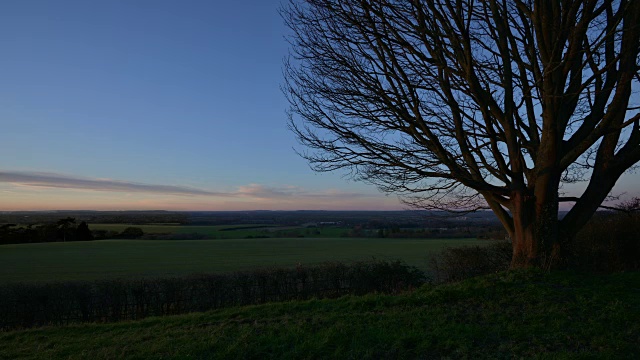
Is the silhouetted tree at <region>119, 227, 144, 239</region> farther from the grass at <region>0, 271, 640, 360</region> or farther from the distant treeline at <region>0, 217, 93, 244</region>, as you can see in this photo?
the grass at <region>0, 271, 640, 360</region>

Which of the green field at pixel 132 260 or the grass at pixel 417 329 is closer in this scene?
the grass at pixel 417 329

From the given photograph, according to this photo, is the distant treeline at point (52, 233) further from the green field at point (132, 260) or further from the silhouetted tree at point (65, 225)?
the green field at point (132, 260)

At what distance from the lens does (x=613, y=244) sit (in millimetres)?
13992

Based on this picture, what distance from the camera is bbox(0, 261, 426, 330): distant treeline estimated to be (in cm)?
1439

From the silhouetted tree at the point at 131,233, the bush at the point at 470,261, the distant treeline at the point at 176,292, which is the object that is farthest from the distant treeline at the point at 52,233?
the bush at the point at 470,261

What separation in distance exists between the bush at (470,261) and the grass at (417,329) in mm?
8678

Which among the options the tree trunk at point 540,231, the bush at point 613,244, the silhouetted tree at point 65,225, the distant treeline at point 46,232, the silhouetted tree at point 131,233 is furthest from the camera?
the silhouetted tree at point 131,233

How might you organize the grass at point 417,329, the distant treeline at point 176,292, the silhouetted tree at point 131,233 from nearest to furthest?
the grass at point 417,329 → the distant treeline at point 176,292 → the silhouetted tree at point 131,233

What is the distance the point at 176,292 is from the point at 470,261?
11153 millimetres

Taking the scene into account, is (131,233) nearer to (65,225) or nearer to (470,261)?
(65,225)

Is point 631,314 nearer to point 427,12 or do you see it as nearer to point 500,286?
point 500,286

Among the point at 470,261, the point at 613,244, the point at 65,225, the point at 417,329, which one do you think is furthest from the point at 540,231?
the point at 65,225

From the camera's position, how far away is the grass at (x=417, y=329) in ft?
16.6

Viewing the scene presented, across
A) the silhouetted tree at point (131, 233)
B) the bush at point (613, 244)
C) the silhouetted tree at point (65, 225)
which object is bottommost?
the silhouetted tree at point (131, 233)
